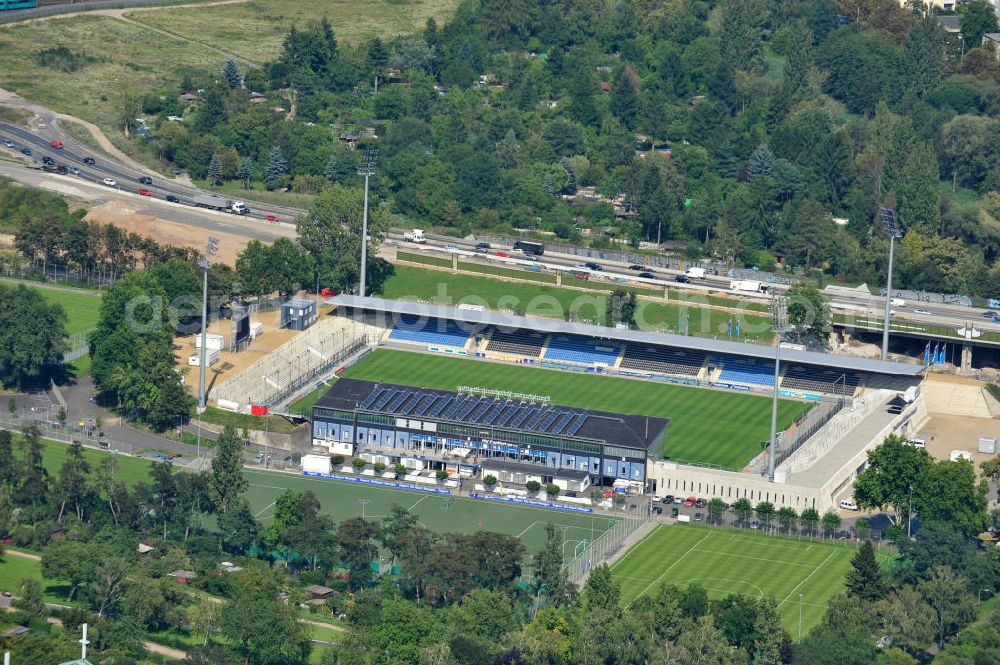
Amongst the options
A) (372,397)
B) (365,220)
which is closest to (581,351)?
(365,220)

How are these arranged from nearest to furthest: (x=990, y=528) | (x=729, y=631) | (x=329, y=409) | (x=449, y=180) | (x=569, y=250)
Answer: (x=729, y=631) → (x=990, y=528) → (x=329, y=409) → (x=569, y=250) → (x=449, y=180)

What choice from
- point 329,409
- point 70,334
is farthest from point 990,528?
point 70,334

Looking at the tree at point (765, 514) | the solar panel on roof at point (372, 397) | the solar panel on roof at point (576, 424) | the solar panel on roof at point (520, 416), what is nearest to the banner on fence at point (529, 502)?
the solar panel on roof at point (576, 424)

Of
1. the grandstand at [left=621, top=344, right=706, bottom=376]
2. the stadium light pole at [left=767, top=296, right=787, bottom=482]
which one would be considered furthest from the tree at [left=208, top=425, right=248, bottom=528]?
the grandstand at [left=621, top=344, right=706, bottom=376]

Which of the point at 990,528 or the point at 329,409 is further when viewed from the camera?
the point at 329,409

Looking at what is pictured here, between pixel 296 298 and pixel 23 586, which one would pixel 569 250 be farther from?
pixel 23 586

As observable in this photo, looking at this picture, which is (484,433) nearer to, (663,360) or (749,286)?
(663,360)

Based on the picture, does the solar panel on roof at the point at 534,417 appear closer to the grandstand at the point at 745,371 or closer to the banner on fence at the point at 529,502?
the banner on fence at the point at 529,502

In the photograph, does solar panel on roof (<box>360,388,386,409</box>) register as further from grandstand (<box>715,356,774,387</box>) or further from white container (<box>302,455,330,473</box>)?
grandstand (<box>715,356,774,387</box>)
